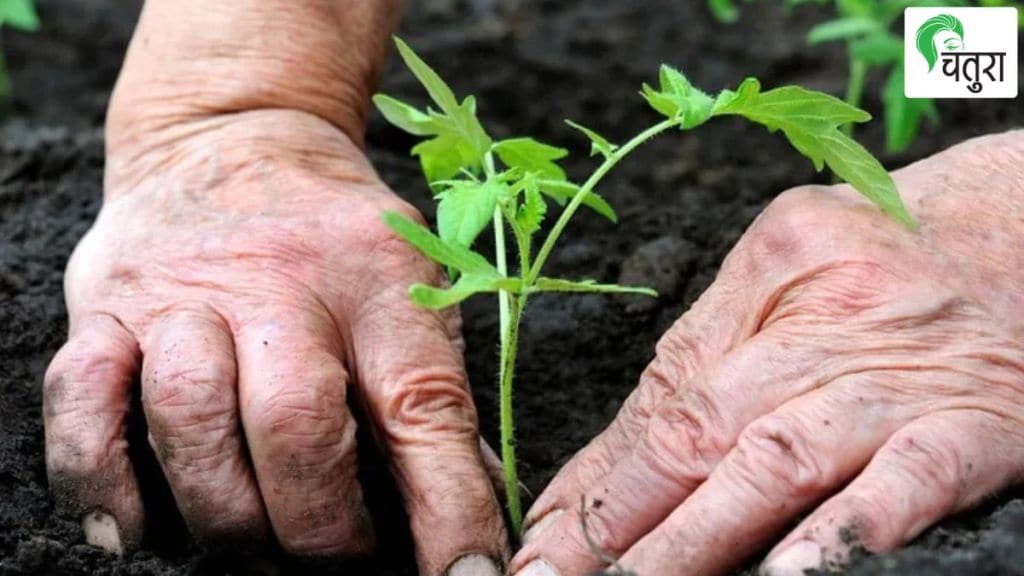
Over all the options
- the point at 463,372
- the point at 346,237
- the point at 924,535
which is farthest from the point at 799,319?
the point at 346,237

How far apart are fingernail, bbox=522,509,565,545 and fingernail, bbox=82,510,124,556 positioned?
1.97 ft

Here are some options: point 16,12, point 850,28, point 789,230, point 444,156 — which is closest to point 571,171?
point 850,28

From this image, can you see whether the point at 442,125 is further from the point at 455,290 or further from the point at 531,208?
the point at 455,290

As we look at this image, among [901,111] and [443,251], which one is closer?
[443,251]

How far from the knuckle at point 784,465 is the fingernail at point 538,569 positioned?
284mm

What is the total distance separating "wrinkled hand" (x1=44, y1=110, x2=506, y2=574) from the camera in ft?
6.19

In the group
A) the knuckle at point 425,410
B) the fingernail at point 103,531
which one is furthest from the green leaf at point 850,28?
the fingernail at point 103,531

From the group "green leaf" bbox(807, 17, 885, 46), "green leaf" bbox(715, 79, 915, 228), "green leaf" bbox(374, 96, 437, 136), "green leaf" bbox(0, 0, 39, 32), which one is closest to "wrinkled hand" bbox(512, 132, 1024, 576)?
"green leaf" bbox(715, 79, 915, 228)

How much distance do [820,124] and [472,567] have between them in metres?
0.78

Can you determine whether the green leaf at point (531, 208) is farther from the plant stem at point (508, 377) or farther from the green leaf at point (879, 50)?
the green leaf at point (879, 50)

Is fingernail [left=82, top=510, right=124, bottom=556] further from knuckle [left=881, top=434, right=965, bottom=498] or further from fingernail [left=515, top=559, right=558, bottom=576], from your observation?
knuckle [left=881, top=434, right=965, bottom=498]

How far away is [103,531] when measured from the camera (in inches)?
77.1

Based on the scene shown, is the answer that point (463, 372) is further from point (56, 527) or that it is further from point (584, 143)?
point (584, 143)

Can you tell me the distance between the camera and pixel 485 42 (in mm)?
4621
